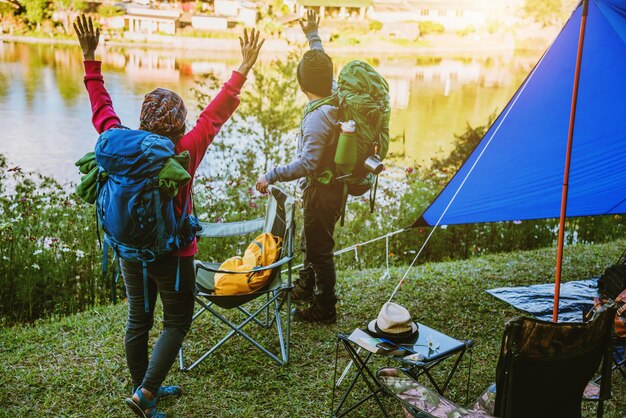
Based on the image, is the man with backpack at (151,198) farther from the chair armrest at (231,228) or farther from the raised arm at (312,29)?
the raised arm at (312,29)

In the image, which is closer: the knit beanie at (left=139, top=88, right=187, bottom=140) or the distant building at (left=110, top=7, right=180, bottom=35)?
the knit beanie at (left=139, top=88, right=187, bottom=140)

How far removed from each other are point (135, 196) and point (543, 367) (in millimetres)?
1491

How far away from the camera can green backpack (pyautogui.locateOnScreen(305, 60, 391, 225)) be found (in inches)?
118

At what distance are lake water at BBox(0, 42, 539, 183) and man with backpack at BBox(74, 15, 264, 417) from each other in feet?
15.7

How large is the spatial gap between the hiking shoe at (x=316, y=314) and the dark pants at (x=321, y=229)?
0.39ft

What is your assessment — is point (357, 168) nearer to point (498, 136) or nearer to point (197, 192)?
point (498, 136)

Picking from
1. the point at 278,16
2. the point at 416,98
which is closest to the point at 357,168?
the point at 278,16

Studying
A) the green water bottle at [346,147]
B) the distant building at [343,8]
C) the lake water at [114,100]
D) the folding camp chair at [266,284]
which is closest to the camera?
the folding camp chair at [266,284]

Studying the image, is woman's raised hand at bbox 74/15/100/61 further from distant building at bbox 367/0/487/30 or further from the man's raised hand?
distant building at bbox 367/0/487/30

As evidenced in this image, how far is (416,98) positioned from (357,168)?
8676 millimetres

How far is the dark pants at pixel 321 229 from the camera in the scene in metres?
3.10

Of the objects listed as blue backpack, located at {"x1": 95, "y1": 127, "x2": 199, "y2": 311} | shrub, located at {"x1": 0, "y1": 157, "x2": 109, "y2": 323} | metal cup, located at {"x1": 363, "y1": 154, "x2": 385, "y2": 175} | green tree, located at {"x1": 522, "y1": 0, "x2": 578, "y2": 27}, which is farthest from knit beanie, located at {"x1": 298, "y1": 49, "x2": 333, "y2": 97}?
green tree, located at {"x1": 522, "y1": 0, "x2": 578, "y2": 27}

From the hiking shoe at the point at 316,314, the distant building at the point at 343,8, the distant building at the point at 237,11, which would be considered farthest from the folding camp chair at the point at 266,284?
the distant building at the point at 343,8

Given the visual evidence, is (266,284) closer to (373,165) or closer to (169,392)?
(169,392)
